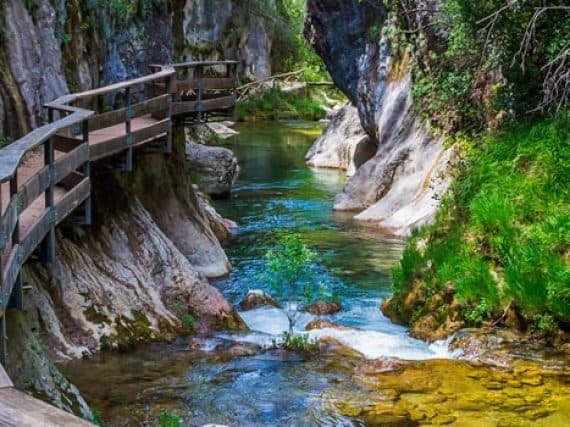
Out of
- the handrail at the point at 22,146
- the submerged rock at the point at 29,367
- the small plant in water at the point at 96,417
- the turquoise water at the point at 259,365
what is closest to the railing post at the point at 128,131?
the handrail at the point at 22,146

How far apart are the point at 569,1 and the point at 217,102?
665 centimetres

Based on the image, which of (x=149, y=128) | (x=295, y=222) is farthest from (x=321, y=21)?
(x=149, y=128)

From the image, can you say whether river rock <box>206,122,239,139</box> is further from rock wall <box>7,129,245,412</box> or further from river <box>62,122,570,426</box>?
river <box>62,122,570,426</box>

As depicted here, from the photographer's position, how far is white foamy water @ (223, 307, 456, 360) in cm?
1166

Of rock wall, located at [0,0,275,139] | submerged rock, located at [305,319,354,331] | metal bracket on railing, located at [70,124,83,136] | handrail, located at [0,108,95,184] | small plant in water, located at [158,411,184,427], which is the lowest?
submerged rock, located at [305,319,354,331]

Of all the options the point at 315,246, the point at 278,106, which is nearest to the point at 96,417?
the point at 315,246

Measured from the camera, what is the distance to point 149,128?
1320cm

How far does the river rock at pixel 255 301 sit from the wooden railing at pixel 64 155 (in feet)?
9.10

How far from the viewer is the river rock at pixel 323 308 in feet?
47.1

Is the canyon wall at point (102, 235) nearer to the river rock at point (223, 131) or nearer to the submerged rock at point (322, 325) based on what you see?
the submerged rock at point (322, 325)

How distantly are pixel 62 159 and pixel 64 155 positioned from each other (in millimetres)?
307

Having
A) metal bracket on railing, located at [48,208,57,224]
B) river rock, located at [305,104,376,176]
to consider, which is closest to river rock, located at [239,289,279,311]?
metal bracket on railing, located at [48,208,57,224]

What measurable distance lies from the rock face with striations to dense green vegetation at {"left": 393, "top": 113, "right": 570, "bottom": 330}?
4.92m

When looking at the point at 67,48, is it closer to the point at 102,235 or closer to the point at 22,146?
the point at 102,235
